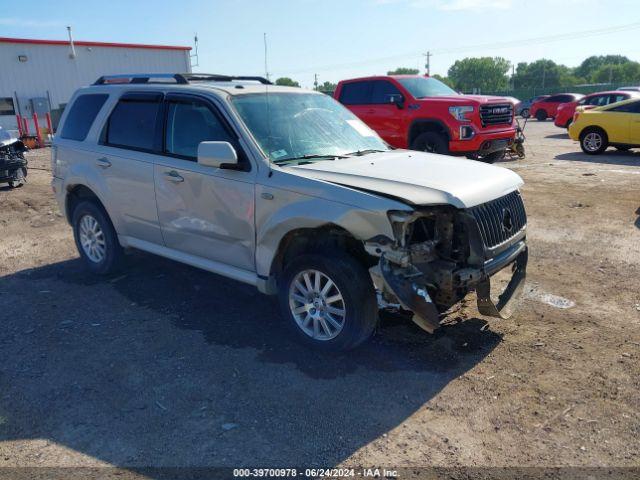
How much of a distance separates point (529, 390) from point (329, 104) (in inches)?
128

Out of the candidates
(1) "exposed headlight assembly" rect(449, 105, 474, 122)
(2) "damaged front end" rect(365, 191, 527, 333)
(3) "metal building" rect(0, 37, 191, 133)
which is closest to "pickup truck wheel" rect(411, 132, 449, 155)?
(1) "exposed headlight assembly" rect(449, 105, 474, 122)

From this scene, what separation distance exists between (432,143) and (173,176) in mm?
7751

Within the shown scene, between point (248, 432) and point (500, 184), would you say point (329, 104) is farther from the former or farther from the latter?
point (248, 432)

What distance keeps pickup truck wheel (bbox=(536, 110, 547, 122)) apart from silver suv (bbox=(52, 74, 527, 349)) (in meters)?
31.9

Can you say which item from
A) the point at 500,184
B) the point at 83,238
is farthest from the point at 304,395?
the point at 83,238

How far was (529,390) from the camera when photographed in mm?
3662

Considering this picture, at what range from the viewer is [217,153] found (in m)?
4.21

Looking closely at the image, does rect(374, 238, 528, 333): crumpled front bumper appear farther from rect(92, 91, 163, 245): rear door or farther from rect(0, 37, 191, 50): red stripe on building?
rect(0, 37, 191, 50): red stripe on building

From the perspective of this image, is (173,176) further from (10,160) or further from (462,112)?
(10,160)

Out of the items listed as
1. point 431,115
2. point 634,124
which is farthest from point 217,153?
point 634,124

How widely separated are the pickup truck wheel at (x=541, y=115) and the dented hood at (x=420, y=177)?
32.4 meters

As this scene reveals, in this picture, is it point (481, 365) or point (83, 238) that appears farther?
point (83, 238)

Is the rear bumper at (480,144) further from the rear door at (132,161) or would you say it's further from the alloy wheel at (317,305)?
the alloy wheel at (317,305)

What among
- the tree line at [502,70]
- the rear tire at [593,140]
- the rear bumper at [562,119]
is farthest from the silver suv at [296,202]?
the tree line at [502,70]
